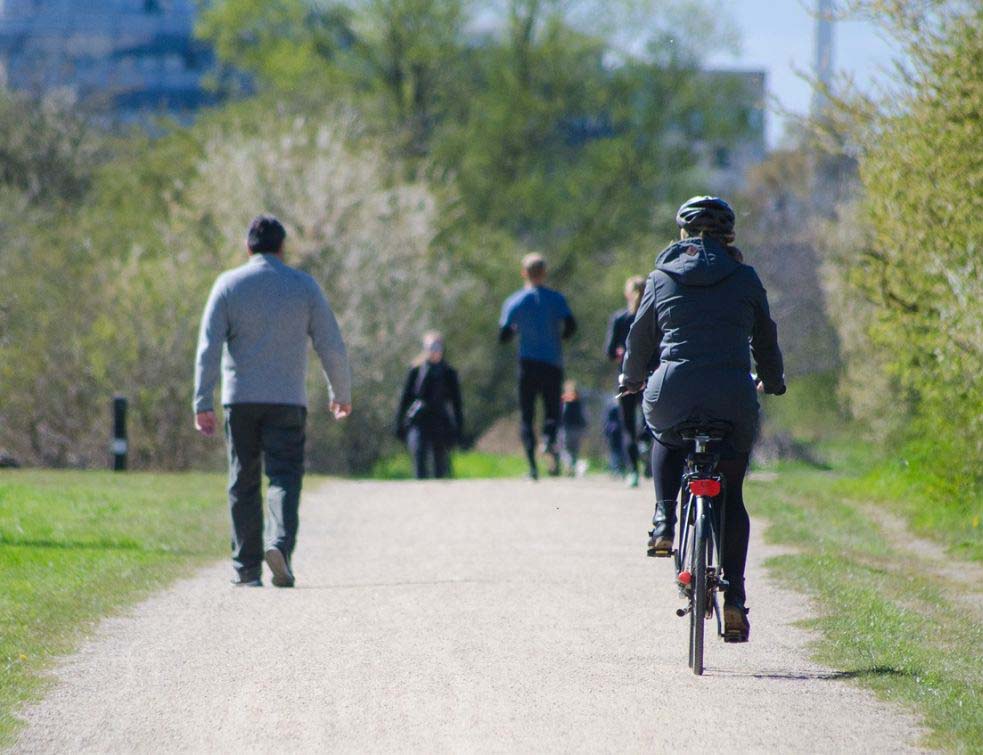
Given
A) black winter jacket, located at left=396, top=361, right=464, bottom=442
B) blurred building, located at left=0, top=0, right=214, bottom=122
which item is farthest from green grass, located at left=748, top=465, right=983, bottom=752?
blurred building, located at left=0, top=0, right=214, bottom=122

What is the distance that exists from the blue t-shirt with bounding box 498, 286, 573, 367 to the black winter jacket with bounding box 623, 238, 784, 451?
874 cm

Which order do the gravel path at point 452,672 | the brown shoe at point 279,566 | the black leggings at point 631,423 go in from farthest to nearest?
the black leggings at point 631,423 → the brown shoe at point 279,566 → the gravel path at point 452,672

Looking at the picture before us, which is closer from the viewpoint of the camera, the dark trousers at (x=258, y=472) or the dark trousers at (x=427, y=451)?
the dark trousers at (x=258, y=472)

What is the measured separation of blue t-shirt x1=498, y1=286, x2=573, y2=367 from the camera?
52.9ft

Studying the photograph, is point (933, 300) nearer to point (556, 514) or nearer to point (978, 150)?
point (978, 150)

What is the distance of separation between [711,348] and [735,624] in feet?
3.66

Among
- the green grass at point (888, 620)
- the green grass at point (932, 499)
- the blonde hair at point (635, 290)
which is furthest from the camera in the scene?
the blonde hair at point (635, 290)

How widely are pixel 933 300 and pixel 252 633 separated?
25.6ft

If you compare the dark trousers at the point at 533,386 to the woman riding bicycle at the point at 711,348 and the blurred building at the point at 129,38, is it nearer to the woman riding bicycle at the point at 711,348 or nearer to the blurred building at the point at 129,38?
the woman riding bicycle at the point at 711,348

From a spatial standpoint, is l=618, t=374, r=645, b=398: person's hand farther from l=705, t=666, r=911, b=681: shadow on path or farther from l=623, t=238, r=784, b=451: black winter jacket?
l=705, t=666, r=911, b=681: shadow on path

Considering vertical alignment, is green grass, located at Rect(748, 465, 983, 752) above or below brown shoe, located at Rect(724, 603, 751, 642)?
below

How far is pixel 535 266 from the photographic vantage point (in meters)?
16.1

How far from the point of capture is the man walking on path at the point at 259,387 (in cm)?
991

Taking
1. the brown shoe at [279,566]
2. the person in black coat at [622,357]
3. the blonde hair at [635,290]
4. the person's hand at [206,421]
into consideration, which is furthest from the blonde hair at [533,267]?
the brown shoe at [279,566]
